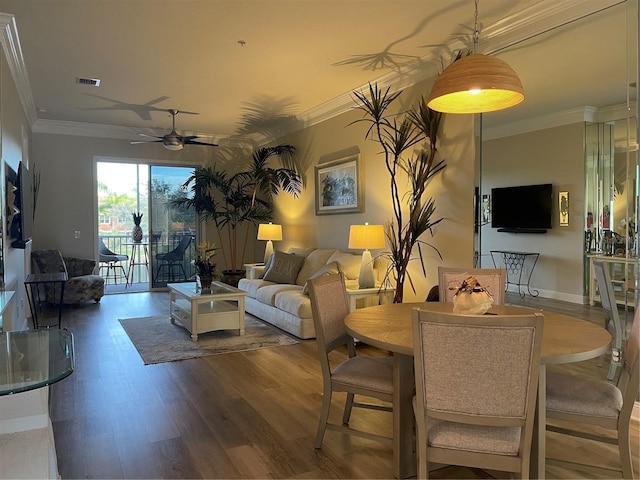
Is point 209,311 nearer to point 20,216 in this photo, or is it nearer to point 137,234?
point 20,216

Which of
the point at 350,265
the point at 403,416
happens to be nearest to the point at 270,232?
the point at 350,265

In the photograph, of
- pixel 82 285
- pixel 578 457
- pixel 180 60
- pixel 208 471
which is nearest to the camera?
pixel 208 471

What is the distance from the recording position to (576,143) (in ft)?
11.9

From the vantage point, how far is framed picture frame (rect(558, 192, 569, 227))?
3700mm

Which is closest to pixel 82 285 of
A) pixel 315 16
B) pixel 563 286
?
pixel 315 16

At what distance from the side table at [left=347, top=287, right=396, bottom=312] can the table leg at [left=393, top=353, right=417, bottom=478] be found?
2.32m

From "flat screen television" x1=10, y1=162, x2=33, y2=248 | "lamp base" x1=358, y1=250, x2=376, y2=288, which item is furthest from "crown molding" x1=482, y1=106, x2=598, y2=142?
"flat screen television" x1=10, y1=162, x2=33, y2=248

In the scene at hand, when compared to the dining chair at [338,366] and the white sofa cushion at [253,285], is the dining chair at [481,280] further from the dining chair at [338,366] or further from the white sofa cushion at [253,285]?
the white sofa cushion at [253,285]

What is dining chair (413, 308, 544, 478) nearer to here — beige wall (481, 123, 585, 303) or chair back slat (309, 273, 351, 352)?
chair back slat (309, 273, 351, 352)

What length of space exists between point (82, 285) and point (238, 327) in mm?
3036

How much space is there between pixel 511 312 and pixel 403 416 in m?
0.89

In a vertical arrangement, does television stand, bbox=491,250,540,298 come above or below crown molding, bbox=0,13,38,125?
below

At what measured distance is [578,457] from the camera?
241 centimetres

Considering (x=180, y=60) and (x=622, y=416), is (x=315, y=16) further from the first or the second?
(x=622, y=416)
